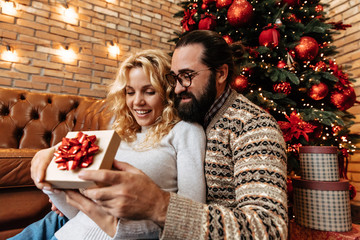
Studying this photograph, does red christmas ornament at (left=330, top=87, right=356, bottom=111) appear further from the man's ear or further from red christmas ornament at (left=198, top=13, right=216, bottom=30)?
the man's ear

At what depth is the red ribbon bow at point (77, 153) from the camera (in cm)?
52

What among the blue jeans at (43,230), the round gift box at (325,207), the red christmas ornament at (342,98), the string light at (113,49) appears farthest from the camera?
the string light at (113,49)

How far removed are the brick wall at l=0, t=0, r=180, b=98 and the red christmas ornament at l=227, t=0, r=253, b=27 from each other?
133 centimetres

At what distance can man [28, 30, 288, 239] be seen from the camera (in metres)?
0.50

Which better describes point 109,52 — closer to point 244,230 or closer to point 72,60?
point 72,60

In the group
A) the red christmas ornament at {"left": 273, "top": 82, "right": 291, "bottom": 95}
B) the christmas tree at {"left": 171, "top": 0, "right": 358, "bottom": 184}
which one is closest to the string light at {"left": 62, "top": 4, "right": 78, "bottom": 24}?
the christmas tree at {"left": 171, "top": 0, "right": 358, "bottom": 184}

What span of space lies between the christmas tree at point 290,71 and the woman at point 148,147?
0.83 meters

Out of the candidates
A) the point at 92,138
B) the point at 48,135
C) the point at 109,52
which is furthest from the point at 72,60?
the point at 92,138

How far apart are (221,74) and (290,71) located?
103cm

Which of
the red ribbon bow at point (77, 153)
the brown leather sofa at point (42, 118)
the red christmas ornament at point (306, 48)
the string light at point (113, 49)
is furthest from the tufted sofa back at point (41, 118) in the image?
the red christmas ornament at point (306, 48)

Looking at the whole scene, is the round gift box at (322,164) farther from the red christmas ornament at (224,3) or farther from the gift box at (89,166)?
the red christmas ornament at (224,3)

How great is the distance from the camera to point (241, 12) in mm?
1929

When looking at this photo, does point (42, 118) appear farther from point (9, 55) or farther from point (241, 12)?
point (241, 12)

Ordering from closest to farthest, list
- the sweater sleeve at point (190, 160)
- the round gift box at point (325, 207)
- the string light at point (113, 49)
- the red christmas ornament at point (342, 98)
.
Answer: the sweater sleeve at point (190, 160), the round gift box at point (325, 207), the red christmas ornament at point (342, 98), the string light at point (113, 49)
